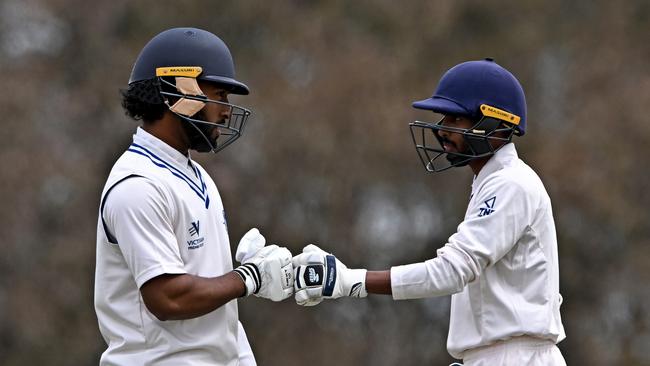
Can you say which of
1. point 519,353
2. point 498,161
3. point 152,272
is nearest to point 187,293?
point 152,272

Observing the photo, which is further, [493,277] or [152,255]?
[493,277]

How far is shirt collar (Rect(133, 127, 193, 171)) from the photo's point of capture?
24.5 feet

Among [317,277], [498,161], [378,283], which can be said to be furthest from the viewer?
[498,161]

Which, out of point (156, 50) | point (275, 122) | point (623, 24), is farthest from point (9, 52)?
point (156, 50)

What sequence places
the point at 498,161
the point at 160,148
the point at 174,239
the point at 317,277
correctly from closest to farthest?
the point at 174,239 < the point at 160,148 < the point at 317,277 < the point at 498,161

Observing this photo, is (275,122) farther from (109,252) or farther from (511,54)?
(109,252)

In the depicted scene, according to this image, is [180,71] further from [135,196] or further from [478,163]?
[478,163]

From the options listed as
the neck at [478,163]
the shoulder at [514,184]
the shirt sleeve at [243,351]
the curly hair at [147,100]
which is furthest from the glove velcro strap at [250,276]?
the neck at [478,163]

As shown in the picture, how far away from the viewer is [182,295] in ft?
23.3

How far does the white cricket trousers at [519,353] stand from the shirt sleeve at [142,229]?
171 centimetres

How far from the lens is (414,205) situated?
23.3m

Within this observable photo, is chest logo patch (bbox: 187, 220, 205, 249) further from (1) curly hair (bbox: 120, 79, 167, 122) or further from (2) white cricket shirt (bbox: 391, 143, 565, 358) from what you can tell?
(2) white cricket shirt (bbox: 391, 143, 565, 358)

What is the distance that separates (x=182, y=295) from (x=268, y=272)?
584 millimetres

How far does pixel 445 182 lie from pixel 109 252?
16.4 m
